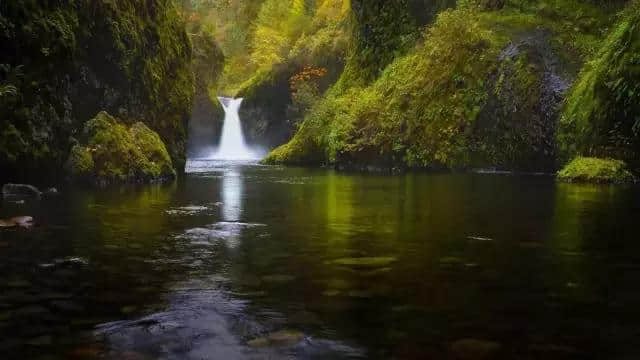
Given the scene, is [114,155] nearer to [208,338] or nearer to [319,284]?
[319,284]

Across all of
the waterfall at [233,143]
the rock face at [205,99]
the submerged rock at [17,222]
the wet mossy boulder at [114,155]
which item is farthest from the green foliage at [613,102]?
the waterfall at [233,143]

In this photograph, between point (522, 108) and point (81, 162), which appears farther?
point (522, 108)

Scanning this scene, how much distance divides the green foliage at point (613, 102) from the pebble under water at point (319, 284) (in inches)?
387

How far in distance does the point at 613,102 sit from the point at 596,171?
2221 mm

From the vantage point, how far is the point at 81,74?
20484 millimetres

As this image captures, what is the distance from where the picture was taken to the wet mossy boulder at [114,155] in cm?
2084

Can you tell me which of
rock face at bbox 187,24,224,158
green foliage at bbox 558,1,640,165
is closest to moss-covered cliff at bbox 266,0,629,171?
green foliage at bbox 558,1,640,165

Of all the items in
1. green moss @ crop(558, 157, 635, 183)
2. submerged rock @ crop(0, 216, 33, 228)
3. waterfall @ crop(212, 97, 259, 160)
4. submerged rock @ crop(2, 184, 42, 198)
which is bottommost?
submerged rock @ crop(0, 216, 33, 228)

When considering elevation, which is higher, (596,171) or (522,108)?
(522,108)

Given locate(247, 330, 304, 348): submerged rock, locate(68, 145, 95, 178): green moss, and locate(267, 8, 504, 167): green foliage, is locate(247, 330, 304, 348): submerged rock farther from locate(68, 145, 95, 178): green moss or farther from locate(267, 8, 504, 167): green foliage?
locate(267, 8, 504, 167): green foliage

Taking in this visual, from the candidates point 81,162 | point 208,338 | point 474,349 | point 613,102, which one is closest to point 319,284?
point 208,338

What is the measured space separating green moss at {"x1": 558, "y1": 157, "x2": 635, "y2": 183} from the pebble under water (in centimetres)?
923

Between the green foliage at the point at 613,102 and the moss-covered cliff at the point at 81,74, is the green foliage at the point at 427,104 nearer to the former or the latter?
the green foliage at the point at 613,102

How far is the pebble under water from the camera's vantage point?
4.65 metres
